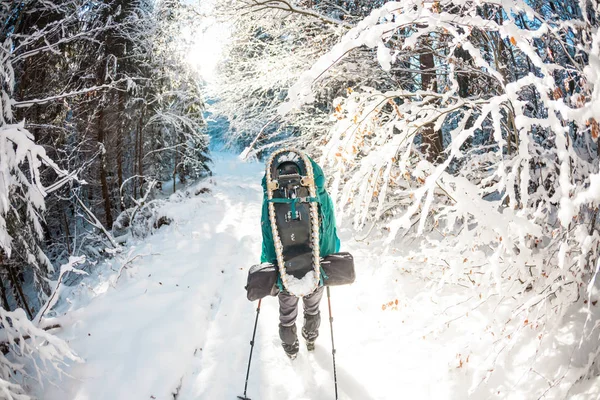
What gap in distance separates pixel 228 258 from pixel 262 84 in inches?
131

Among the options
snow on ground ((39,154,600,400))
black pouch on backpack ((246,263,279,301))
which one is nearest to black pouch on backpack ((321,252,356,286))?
snow on ground ((39,154,600,400))

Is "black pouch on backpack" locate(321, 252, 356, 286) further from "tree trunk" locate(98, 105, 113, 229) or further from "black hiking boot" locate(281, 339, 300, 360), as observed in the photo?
"tree trunk" locate(98, 105, 113, 229)

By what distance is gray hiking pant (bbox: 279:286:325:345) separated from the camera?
289 cm

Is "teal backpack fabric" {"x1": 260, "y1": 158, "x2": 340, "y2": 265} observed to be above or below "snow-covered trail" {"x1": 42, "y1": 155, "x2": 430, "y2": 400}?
above

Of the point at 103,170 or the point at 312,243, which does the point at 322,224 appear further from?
the point at 103,170

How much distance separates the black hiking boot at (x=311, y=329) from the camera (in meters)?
3.01

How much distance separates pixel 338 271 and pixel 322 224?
45 centimetres

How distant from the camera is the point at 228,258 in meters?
5.64

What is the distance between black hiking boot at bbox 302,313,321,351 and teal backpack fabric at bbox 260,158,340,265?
2.27 ft

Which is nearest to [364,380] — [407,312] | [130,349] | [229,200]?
[407,312]

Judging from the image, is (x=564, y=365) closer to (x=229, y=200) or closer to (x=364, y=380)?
(x=364, y=380)

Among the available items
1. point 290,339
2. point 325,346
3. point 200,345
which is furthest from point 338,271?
Result: point 200,345

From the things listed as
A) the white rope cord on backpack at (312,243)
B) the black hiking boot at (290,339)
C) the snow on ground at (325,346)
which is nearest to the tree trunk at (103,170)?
the snow on ground at (325,346)

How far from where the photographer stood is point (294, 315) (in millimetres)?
2965
